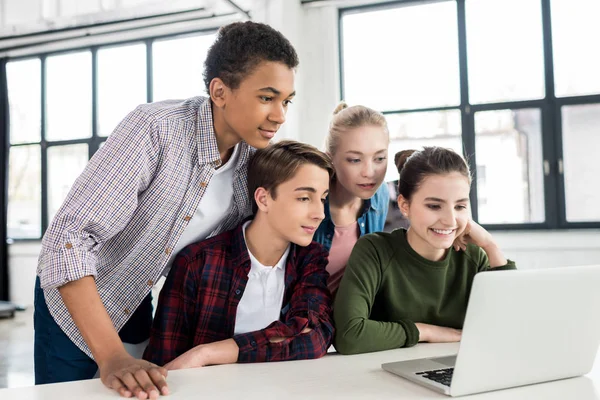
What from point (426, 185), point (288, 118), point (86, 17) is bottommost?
point (426, 185)

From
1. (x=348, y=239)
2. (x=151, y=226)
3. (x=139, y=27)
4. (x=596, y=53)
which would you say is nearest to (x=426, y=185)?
(x=348, y=239)

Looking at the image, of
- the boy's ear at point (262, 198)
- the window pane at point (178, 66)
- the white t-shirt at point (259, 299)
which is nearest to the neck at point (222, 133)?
the boy's ear at point (262, 198)

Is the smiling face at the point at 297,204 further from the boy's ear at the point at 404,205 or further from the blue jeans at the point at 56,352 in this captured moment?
the blue jeans at the point at 56,352

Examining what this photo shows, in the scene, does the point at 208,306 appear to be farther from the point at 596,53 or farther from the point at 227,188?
the point at 596,53

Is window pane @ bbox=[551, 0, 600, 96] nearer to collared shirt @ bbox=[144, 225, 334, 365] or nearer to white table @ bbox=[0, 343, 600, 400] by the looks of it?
collared shirt @ bbox=[144, 225, 334, 365]

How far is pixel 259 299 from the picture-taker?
1.51 m

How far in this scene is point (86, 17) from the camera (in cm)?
547

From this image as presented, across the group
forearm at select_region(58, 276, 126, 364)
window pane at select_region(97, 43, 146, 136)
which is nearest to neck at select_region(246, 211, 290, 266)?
forearm at select_region(58, 276, 126, 364)

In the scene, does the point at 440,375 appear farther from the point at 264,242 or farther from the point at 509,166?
the point at 509,166

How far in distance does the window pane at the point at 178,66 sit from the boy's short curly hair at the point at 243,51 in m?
4.89

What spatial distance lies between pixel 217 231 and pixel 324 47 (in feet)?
14.5

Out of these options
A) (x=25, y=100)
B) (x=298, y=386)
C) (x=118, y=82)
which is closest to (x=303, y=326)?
(x=298, y=386)

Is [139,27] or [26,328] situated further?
[139,27]

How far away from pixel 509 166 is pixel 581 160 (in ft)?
1.95
